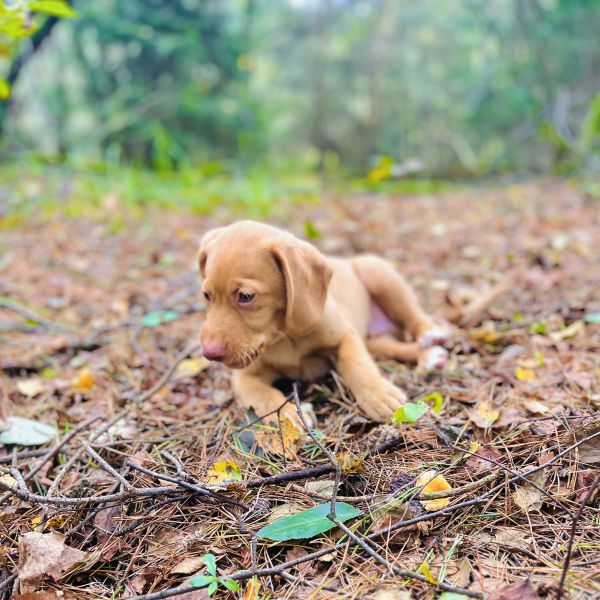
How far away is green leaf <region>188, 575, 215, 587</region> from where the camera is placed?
1577 millimetres

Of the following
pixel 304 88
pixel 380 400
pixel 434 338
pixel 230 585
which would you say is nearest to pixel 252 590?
pixel 230 585

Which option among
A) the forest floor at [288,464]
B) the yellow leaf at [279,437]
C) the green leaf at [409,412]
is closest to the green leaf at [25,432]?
the forest floor at [288,464]

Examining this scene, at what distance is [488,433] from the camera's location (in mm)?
2174

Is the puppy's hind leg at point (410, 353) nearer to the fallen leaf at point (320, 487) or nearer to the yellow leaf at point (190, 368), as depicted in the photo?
the yellow leaf at point (190, 368)

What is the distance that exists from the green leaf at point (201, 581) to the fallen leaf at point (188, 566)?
9 centimetres

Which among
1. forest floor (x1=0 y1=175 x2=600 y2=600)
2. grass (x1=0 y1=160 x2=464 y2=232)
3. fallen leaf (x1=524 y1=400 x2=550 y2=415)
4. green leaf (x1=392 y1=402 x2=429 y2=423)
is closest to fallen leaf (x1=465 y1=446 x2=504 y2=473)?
forest floor (x1=0 y1=175 x2=600 y2=600)

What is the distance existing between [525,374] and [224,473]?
1.58m

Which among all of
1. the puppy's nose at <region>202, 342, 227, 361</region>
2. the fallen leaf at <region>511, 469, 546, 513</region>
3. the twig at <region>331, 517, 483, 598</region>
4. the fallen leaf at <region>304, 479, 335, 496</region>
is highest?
the puppy's nose at <region>202, 342, 227, 361</region>

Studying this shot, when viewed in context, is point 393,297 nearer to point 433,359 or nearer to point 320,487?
point 433,359

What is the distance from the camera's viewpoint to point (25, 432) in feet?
8.16

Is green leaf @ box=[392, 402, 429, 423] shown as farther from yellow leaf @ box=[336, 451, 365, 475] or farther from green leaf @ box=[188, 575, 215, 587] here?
green leaf @ box=[188, 575, 215, 587]

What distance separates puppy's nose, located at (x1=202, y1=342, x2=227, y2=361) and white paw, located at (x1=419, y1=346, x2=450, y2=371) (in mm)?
1173

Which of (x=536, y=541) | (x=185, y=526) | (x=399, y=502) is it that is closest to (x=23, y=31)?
(x=185, y=526)

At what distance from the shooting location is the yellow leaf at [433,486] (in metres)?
1.82
